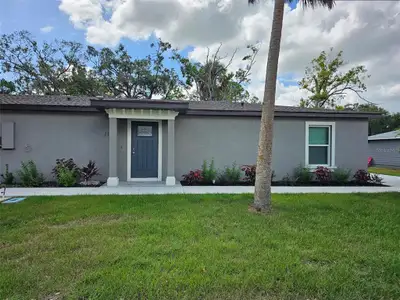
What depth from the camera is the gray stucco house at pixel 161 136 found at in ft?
28.0

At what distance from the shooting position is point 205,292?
7.84 feet

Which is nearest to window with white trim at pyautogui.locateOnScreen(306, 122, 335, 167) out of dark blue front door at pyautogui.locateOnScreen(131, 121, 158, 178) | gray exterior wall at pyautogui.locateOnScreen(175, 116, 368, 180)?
gray exterior wall at pyautogui.locateOnScreen(175, 116, 368, 180)

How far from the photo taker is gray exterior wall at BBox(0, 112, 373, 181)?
8773 millimetres

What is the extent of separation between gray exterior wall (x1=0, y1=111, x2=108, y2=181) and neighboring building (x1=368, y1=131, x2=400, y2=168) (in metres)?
20.6

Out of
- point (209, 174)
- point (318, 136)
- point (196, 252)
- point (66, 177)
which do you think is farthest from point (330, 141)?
point (66, 177)

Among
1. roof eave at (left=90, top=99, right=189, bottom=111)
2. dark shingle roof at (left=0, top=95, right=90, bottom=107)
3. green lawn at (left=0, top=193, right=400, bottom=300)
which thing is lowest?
green lawn at (left=0, top=193, right=400, bottom=300)

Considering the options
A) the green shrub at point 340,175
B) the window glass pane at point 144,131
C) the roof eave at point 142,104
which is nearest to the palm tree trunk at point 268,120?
the roof eave at point 142,104

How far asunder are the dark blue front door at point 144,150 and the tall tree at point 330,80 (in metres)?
20.0

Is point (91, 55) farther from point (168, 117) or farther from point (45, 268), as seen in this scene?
point (45, 268)

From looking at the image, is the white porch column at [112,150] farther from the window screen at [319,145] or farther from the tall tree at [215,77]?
the tall tree at [215,77]

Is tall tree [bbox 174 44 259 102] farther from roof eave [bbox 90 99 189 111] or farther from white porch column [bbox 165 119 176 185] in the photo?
roof eave [bbox 90 99 189 111]

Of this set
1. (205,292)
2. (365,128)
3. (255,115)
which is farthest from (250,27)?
(205,292)

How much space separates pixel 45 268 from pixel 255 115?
8.28m

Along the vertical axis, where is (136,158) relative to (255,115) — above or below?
below
